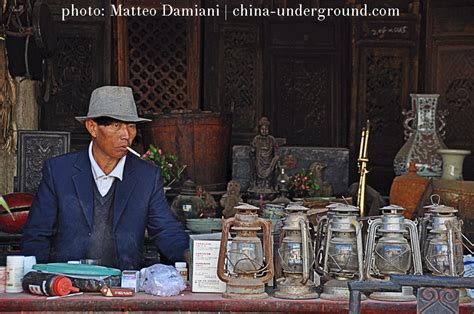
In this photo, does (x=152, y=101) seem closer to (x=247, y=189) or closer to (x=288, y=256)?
(x=247, y=189)

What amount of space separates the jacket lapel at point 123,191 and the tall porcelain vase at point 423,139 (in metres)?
3.75

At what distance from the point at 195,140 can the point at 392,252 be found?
14.7 ft

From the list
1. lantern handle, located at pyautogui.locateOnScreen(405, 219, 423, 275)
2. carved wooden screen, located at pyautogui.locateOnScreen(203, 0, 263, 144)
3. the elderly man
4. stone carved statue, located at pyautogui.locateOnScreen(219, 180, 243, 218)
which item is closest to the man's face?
the elderly man

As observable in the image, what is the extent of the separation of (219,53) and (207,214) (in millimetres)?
2416

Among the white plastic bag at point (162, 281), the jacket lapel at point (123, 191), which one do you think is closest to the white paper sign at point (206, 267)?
the white plastic bag at point (162, 281)

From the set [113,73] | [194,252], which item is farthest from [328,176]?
[194,252]

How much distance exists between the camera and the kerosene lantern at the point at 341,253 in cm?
399

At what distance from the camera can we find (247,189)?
8195 mm

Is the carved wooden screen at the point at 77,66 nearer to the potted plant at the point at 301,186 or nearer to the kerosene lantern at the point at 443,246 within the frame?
the potted plant at the point at 301,186

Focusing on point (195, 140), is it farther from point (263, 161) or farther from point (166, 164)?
point (263, 161)

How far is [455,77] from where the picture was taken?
898 cm

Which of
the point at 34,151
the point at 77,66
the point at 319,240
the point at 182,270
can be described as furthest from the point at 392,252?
the point at 77,66

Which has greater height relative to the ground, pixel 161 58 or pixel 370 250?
pixel 161 58

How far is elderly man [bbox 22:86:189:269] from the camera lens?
4.71m
